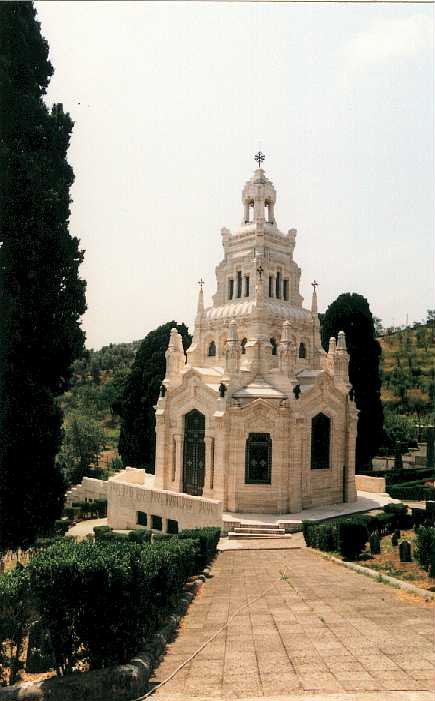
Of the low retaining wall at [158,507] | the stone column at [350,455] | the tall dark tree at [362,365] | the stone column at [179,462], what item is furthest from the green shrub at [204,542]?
the tall dark tree at [362,365]

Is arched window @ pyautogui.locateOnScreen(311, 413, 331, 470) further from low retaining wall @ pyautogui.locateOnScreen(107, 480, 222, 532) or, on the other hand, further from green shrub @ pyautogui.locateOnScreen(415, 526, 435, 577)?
green shrub @ pyautogui.locateOnScreen(415, 526, 435, 577)

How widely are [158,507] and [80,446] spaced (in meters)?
24.4

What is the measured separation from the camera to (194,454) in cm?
3011

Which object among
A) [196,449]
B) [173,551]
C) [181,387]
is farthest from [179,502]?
[173,551]

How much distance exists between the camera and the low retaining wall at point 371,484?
37.5 m

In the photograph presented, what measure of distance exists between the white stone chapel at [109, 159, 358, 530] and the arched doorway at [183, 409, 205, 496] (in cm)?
5

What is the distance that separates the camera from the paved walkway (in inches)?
307

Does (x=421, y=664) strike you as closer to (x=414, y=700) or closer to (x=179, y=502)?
(x=414, y=700)

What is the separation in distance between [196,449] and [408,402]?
56587 millimetres

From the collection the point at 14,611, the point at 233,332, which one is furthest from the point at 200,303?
the point at 14,611

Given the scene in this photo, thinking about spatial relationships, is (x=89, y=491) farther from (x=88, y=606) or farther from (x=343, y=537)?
(x=88, y=606)

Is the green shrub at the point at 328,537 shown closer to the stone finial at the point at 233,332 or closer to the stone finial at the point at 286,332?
the stone finial at the point at 286,332

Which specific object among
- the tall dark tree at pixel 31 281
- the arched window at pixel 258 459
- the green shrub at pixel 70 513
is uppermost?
the tall dark tree at pixel 31 281

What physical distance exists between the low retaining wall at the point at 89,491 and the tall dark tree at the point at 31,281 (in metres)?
25.5
